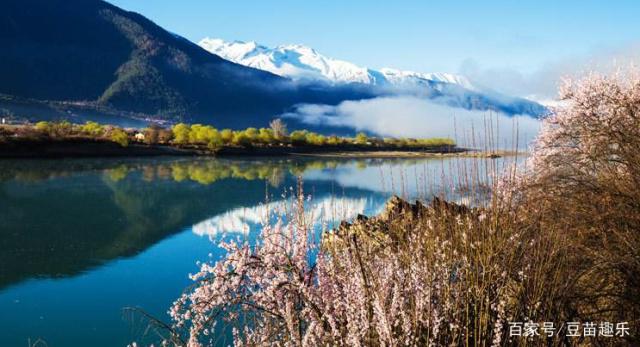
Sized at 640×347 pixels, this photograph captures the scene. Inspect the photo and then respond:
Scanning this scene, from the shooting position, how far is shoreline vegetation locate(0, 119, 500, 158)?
66.9 metres

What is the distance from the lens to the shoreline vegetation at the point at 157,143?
6688cm

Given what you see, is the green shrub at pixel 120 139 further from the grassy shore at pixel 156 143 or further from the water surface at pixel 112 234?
the water surface at pixel 112 234

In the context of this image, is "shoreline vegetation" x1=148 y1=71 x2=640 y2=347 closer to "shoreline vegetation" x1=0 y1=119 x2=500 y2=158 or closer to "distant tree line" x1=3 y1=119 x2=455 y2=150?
"shoreline vegetation" x1=0 y1=119 x2=500 y2=158

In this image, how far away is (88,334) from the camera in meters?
12.1

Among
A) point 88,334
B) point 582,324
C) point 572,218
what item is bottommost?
point 88,334

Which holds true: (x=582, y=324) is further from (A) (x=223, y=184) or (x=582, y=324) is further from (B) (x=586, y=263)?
(A) (x=223, y=184)

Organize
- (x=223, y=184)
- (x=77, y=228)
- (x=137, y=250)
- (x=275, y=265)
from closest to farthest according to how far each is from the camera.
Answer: (x=275, y=265) < (x=137, y=250) < (x=77, y=228) < (x=223, y=184)

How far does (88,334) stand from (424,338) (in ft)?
34.4

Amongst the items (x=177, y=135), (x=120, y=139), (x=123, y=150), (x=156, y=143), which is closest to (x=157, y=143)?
(x=156, y=143)

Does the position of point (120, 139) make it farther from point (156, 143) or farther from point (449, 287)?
point (449, 287)

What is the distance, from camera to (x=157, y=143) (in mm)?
88625

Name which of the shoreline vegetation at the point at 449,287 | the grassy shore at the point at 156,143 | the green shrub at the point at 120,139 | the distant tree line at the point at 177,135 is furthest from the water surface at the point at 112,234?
the green shrub at the point at 120,139

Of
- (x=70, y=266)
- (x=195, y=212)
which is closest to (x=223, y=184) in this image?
(x=195, y=212)

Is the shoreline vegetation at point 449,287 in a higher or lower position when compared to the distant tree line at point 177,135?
lower
